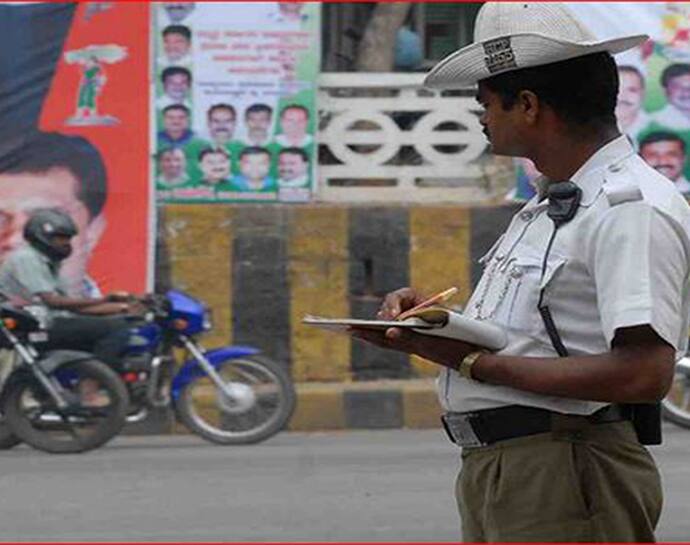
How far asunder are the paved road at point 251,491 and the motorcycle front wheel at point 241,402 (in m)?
0.11

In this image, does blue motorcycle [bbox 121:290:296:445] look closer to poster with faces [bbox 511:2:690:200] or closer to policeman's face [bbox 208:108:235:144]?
policeman's face [bbox 208:108:235:144]

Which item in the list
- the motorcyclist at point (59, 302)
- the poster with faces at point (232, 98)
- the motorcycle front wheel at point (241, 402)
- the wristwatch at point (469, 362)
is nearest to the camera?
the wristwatch at point (469, 362)

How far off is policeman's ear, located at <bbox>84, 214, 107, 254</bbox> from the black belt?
347 inches

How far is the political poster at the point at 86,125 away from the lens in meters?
11.1

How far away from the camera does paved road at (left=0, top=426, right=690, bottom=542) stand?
245 inches

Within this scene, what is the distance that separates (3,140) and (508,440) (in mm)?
9161

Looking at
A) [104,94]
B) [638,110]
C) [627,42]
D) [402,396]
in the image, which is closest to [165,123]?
[104,94]

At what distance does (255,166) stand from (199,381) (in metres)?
2.62

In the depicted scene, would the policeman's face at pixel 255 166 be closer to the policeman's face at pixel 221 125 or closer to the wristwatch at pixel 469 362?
the policeman's face at pixel 221 125

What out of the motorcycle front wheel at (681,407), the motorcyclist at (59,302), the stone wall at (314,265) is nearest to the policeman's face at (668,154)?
the stone wall at (314,265)

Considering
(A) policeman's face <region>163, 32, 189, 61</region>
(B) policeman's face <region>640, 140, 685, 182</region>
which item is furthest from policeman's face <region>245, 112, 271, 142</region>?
(B) policeman's face <region>640, 140, 685, 182</region>

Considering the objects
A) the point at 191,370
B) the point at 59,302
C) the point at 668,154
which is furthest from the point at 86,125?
the point at 668,154

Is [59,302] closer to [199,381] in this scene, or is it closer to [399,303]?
[199,381]

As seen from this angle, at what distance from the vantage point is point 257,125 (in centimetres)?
1131
